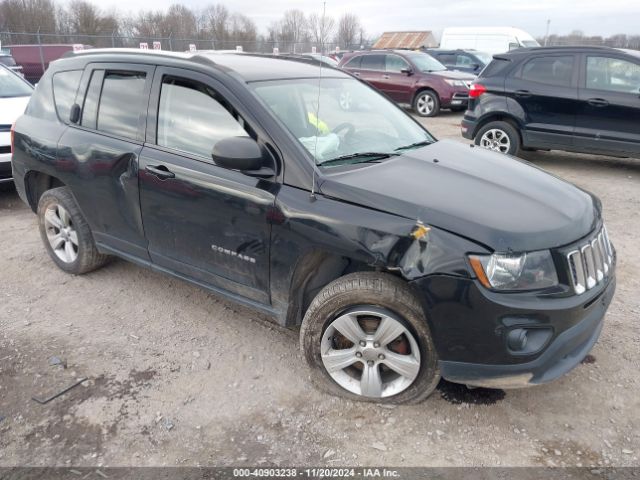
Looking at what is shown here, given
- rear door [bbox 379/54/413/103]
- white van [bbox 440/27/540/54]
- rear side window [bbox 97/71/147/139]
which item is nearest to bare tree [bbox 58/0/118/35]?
white van [bbox 440/27/540/54]

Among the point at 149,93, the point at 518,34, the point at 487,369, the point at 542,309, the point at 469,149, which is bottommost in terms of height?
the point at 487,369

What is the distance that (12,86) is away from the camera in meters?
7.32

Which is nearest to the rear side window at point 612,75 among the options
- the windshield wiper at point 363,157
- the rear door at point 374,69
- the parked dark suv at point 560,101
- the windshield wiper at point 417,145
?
the parked dark suv at point 560,101

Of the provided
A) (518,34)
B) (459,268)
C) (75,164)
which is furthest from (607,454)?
(518,34)

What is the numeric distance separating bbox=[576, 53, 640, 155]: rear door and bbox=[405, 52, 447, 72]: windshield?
22.4ft

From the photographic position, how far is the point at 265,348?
335 cm

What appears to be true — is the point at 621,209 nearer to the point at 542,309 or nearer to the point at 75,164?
the point at 542,309

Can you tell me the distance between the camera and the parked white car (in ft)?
19.7

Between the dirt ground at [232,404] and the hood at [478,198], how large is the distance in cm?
100

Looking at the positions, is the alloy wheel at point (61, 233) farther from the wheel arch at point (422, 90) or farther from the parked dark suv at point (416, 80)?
the wheel arch at point (422, 90)

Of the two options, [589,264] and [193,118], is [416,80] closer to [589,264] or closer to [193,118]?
[193,118]

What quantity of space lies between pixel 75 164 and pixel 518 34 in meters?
22.9

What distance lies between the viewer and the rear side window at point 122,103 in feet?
11.3

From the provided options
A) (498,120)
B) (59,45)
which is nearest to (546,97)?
(498,120)
